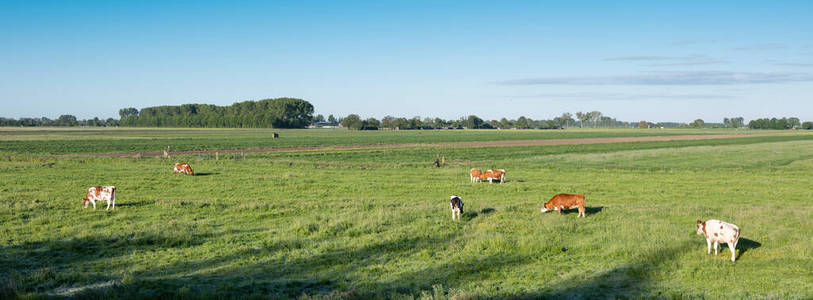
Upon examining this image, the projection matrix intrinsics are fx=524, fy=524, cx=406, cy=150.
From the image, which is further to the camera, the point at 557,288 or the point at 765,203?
the point at 765,203

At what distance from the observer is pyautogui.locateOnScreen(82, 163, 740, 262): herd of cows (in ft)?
40.3

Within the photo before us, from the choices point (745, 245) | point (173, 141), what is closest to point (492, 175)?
point (745, 245)

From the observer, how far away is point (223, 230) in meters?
16.3

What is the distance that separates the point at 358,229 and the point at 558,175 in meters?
25.1

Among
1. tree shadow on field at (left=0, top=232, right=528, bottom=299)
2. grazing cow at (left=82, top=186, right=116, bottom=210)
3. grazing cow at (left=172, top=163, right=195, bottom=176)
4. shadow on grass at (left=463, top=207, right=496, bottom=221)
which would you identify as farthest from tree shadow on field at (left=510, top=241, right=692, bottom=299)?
grazing cow at (left=172, top=163, right=195, bottom=176)

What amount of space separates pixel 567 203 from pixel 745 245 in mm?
5820

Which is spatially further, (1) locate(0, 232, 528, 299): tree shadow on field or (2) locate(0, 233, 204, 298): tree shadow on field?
(2) locate(0, 233, 204, 298): tree shadow on field

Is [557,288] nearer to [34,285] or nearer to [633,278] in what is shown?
[633,278]

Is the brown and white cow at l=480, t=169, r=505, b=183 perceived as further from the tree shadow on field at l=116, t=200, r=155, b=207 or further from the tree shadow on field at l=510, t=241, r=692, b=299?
the tree shadow on field at l=510, t=241, r=692, b=299

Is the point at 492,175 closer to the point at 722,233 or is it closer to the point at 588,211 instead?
the point at 588,211

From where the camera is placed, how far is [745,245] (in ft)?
44.9

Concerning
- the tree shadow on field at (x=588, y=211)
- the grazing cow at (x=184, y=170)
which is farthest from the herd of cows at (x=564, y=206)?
the grazing cow at (x=184, y=170)

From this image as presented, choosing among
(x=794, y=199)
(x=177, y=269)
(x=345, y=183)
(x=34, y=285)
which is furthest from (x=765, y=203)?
(x=34, y=285)

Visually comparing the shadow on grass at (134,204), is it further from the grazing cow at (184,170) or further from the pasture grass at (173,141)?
the pasture grass at (173,141)
